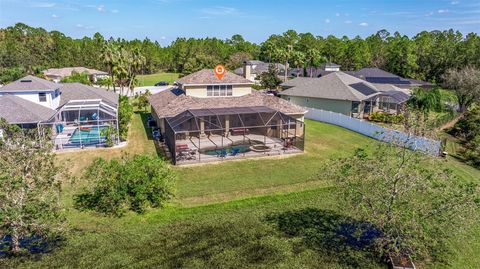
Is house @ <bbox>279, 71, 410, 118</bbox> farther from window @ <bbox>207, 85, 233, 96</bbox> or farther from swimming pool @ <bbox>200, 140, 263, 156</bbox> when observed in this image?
swimming pool @ <bbox>200, 140, 263, 156</bbox>

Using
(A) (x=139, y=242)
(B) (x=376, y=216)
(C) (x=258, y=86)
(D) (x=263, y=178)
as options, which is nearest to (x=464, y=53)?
(C) (x=258, y=86)

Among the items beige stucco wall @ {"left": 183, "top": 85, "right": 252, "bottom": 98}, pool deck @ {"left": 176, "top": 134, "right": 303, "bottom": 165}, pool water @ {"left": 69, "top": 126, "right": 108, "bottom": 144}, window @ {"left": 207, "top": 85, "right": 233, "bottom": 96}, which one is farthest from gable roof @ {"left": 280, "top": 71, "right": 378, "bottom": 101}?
pool water @ {"left": 69, "top": 126, "right": 108, "bottom": 144}

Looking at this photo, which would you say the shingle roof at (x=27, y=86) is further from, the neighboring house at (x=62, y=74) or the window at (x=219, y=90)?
the neighboring house at (x=62, y=74)

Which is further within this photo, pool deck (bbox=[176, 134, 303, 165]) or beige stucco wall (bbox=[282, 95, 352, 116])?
beige stucco wall (bbox=[282, 95, 352, 116])

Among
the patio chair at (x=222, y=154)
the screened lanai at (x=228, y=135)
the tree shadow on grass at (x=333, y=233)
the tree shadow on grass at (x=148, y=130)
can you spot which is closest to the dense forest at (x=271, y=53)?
the tree shadow on grass at (x=148, y=130)

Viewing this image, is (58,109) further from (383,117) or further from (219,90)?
(383,117)

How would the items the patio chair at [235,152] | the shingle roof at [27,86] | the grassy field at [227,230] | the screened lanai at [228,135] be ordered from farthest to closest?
the shingle roof at [27,86]
the patio chair at [235,152]
the screened lanai at [228,135]
the grassy field at [227,230]
